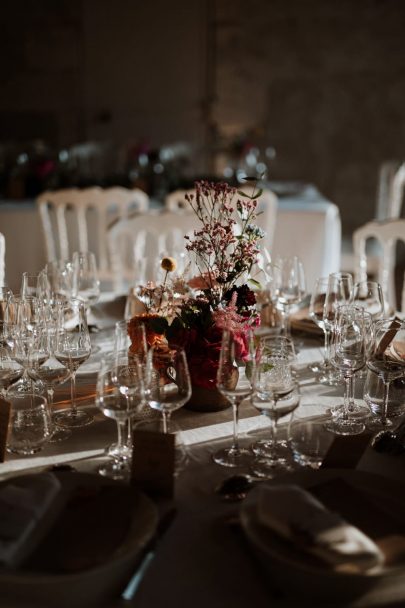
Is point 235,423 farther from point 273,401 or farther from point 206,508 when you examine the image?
point 206,508

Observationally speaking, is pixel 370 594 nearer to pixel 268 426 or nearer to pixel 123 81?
pixel 268 426

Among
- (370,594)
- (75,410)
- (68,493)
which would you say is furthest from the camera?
(75,410)

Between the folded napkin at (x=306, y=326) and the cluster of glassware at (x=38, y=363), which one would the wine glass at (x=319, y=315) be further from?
the cluster of glassware at (x=38, y=363)

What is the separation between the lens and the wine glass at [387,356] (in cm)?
165

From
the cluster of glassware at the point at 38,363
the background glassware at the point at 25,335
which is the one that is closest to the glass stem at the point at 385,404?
the cluster of glassware at the point at 38,363

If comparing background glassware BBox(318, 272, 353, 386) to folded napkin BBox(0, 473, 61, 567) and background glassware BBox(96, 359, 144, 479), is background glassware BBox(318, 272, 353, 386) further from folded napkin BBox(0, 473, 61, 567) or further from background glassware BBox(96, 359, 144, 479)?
folded napkin BBox(0, 473, 61, 567)

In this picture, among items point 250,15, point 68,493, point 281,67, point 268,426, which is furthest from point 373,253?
point 68,493

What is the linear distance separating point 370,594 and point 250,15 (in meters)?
6.78

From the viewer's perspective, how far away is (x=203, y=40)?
23.2ft

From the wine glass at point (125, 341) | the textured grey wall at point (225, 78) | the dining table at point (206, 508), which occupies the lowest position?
the dining table at point (206, 508)

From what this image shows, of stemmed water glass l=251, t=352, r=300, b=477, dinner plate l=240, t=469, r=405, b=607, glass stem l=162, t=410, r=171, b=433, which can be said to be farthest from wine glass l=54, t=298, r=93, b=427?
dinner plate l=240, t=469, r=405, b=607

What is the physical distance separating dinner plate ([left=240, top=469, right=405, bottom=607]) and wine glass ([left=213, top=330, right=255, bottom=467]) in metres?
0.17

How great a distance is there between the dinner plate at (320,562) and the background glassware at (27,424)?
1.72 ft

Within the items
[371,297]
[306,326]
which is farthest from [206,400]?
[371,297]
